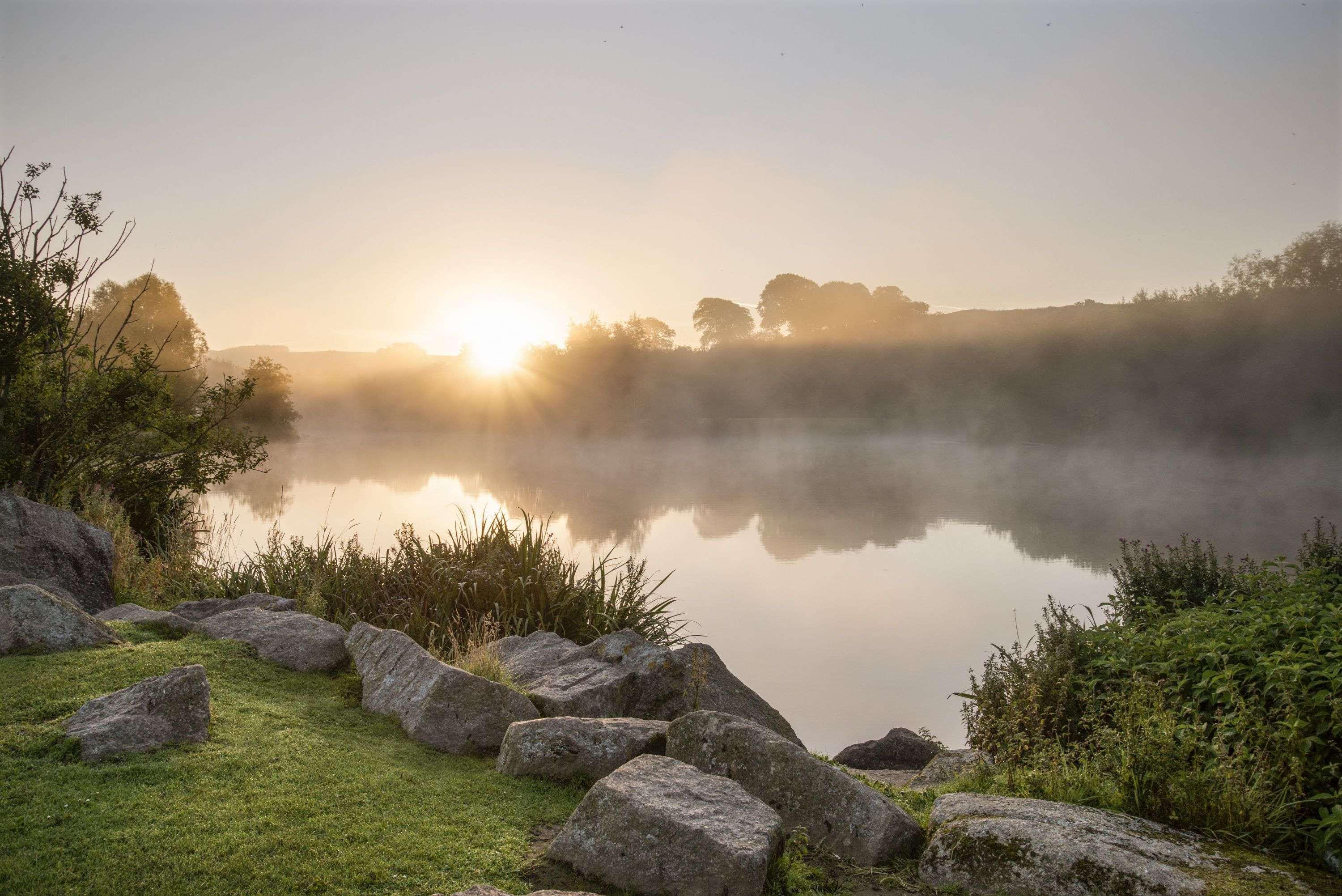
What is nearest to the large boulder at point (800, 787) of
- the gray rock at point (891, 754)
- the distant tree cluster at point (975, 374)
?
the gray rock at point (891, 754)

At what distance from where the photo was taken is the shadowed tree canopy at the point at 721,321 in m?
70.8

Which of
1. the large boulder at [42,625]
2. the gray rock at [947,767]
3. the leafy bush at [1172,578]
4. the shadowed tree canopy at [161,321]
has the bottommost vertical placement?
the gray rock at [947,767]

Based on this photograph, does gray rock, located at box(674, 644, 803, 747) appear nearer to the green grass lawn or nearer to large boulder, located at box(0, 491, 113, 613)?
the green grass lawn

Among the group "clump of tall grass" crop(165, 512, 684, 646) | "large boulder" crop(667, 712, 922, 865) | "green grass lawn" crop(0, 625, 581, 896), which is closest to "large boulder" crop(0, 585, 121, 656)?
"green grass lawn" crop(0, 625, 581, 896)

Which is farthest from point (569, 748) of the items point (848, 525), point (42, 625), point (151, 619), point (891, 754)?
point (848, 525)

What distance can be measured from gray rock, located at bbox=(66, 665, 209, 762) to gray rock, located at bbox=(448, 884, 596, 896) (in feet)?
6.05

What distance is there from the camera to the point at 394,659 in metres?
5.07

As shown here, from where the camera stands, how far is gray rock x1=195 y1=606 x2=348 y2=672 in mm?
5535

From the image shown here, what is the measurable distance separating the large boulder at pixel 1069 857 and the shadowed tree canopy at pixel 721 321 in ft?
222

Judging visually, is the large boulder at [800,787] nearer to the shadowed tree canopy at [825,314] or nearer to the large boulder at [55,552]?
the large boulder at [55,552]

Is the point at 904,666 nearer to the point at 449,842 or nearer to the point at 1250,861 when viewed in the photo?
the point at 1250,861

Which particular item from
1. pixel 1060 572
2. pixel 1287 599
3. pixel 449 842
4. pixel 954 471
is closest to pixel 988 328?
pixel 954 471

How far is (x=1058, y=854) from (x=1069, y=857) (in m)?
0.04

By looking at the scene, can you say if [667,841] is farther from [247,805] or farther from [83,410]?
Answer: [83,410]
